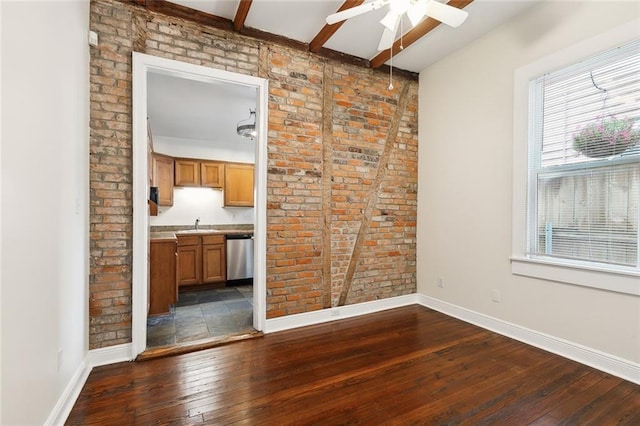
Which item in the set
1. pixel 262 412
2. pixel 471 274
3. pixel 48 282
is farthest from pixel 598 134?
pixel 48 282

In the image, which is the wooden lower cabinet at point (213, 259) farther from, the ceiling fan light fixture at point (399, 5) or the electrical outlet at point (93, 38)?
the ceiling fan light fixture at point (399, 5)

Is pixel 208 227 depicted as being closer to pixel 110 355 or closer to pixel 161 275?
pixel 161 275

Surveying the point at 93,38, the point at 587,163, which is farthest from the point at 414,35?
the point at 93,38

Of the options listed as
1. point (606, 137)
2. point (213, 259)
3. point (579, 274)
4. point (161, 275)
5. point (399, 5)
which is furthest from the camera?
point (213, 259)

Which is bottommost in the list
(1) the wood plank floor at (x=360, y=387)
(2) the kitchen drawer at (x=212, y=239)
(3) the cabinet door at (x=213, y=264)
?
(1) the wood plank floor at (x=360, y=387)

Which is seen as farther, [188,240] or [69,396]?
[188,240]

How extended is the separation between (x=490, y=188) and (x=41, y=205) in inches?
141

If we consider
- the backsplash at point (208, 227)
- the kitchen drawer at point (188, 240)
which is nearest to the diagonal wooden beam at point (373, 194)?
the kitchen drawer at point (188, 240)

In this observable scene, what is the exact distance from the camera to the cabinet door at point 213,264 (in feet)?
16.5

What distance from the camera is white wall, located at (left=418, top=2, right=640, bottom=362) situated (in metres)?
2.30

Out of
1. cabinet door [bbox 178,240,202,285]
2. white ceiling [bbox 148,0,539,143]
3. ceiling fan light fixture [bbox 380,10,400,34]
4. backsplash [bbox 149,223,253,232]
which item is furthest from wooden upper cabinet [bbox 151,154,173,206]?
ceiling fan light fixture [bbox 380,10,400,34]

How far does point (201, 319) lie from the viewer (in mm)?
3400

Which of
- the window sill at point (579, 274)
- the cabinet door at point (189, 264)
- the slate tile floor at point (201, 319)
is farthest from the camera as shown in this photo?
the cabinet door at point (189, 264)

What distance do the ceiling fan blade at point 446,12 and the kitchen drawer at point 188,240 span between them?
4494 millimetres
